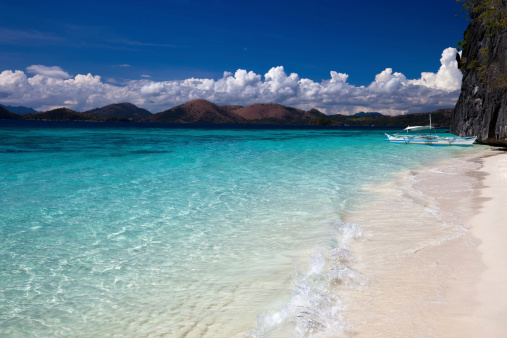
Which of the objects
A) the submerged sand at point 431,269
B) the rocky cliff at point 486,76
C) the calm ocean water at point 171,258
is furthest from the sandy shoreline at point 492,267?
the rocky cliff at point 486,76

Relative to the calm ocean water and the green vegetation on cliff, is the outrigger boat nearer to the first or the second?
the green vegetation on cliff

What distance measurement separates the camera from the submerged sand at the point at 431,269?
4.15 m

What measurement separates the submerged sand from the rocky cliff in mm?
29990

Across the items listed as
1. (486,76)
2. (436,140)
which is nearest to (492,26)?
(486,76)

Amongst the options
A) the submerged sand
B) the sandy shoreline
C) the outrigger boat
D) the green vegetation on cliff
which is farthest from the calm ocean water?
the outrigger boat

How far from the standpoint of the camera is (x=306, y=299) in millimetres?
5078

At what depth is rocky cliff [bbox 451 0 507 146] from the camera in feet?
114

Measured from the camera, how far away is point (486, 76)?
142 feet

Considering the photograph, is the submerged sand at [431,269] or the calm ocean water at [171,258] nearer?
the submerged sand at [431,269]

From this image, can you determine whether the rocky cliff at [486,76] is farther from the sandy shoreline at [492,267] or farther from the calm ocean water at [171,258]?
the calm ocean water at [171,258]

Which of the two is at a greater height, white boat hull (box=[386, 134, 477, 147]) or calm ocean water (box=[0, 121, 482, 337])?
white boat hull (box=[386, 134, 477, 147])

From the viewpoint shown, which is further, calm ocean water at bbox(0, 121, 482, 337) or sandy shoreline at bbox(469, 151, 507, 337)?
calm ocean water at bbox(0, 121, 482, 337)

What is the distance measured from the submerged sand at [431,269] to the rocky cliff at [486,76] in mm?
29990

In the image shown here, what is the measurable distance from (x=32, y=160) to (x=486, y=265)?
27821 mm
